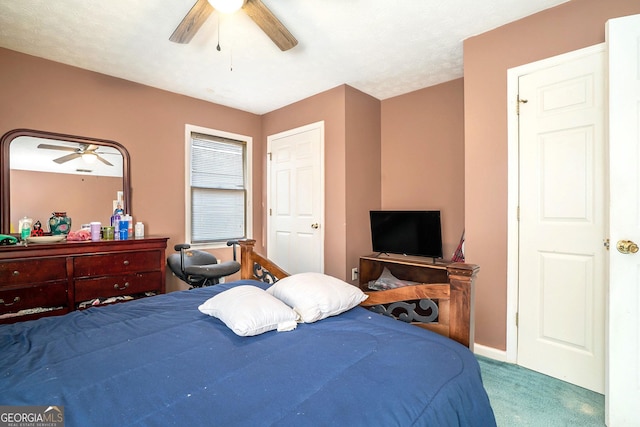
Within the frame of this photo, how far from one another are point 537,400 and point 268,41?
3187mm

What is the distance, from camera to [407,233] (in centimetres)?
330

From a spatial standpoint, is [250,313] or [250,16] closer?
[250,313]

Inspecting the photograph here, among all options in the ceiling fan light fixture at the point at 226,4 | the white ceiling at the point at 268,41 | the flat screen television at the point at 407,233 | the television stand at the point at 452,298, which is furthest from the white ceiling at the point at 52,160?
the television stand at the point at 452,298

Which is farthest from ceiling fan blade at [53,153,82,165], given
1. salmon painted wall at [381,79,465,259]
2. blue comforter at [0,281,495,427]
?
salmon painted wall at [381,79,465,259]

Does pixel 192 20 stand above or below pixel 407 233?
above

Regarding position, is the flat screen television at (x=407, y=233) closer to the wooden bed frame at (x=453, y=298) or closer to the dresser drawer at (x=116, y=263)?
the wooden bed frame at (x=453, y=298)

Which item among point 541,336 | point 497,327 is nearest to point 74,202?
point 497,327

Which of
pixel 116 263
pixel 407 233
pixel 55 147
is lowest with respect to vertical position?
pixel 116 263

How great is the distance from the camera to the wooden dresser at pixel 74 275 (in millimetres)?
2324

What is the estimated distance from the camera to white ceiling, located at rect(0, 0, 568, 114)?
2133mm

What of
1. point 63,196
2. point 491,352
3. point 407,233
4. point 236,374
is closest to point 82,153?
point 63,196

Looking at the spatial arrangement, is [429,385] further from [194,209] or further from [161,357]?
[194,209]
